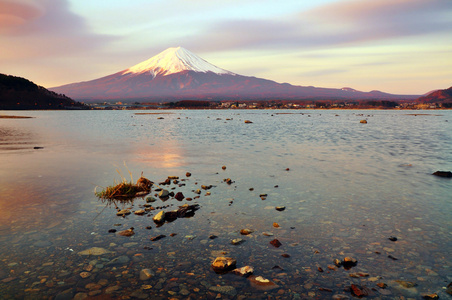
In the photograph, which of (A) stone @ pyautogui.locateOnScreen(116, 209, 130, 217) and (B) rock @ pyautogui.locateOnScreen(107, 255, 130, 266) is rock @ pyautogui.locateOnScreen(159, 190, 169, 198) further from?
(B) rock @ pyautogui.locateOnScreen(107, 255, 130, 266)

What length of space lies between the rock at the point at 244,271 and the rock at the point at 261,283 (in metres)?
0.13

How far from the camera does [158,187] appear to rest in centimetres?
1415

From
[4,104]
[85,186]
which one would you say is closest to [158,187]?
[85,186]

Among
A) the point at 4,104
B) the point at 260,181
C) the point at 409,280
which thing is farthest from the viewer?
the point at 4,104

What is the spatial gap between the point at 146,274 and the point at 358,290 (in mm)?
Answer: 4538

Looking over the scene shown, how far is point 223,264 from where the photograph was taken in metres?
7.14

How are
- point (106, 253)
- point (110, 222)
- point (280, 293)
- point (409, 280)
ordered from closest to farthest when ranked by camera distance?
point (280, 293)
point (409, 280)
point (106, 253)
point (110, 222)

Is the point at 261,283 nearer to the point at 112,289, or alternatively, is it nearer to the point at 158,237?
the point at 112,289

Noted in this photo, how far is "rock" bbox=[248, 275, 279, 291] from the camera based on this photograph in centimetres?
645

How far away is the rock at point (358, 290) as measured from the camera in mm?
6176

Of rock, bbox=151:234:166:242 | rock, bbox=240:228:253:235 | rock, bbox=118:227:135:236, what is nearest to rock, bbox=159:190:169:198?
rock, bbox=118:227:135:236

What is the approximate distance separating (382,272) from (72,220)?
9.25 meters

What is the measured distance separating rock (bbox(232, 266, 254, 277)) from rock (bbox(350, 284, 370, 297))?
2137 mm

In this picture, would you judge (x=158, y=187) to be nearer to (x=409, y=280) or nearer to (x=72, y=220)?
(x=72, y=220)
